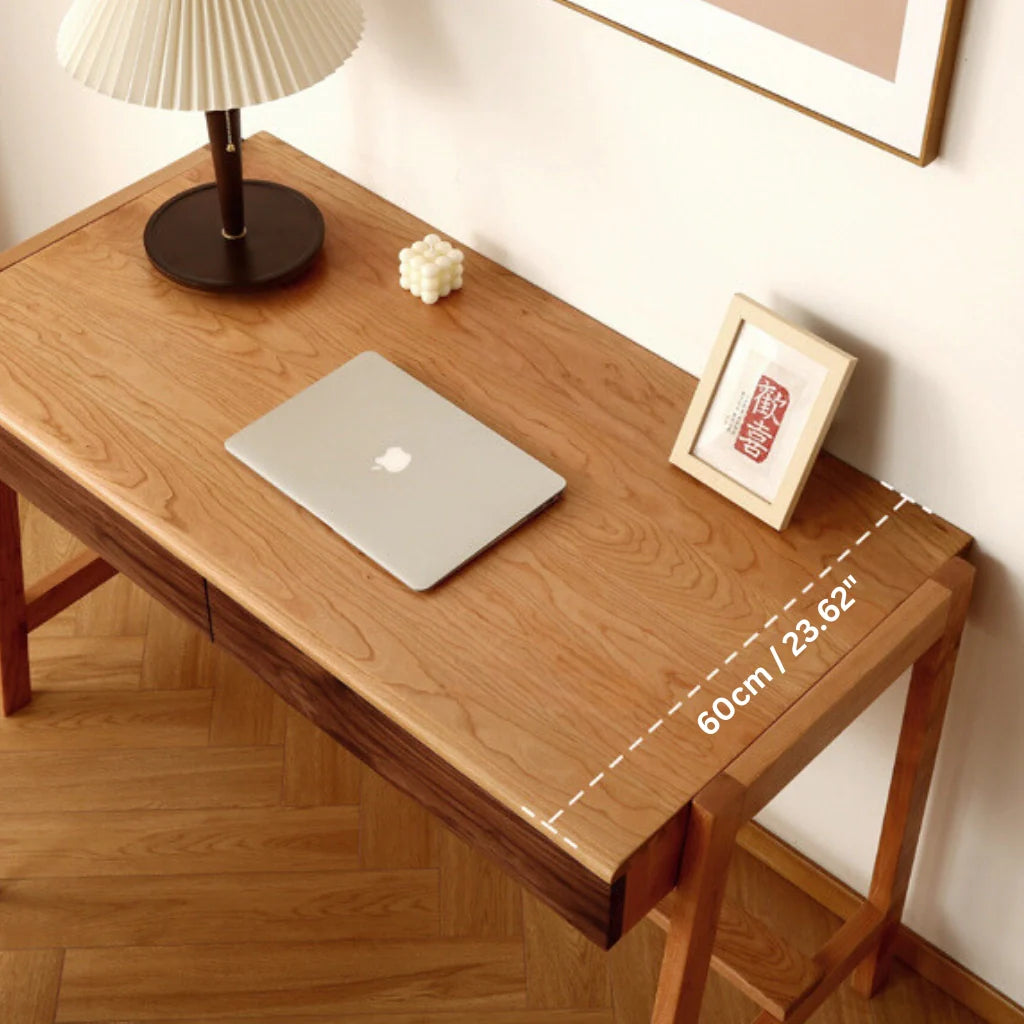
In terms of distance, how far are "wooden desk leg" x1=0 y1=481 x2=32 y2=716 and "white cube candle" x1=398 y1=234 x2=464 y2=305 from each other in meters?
0.64

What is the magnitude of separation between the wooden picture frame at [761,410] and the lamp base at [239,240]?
572 mm

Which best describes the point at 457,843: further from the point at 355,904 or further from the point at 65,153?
the point at 65,153

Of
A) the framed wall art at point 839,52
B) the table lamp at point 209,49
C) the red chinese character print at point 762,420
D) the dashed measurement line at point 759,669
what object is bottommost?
the dashed measurement line at point 759,669

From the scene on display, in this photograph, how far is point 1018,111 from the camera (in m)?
1.43

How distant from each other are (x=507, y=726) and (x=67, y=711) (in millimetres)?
1187

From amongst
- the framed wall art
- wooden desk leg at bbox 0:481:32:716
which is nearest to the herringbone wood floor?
wooden desk leg at bbox 0:481:32:716

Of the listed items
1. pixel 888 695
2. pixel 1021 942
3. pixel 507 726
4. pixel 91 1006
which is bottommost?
pixel 91 1006

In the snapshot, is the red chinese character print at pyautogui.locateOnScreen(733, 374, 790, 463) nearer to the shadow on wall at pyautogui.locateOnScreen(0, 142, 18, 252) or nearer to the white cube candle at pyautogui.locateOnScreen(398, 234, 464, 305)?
the white cube candle at pyautogui.locateOnScreen(398, 234, 464, 305)

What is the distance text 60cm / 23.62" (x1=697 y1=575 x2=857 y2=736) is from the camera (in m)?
1.55

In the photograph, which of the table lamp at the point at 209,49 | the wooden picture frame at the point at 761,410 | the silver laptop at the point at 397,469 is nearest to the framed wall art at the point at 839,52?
the wooden picture frame at the point at 761,410

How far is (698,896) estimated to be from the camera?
1553 mm

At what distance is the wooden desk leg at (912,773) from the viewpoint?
1.71 metres

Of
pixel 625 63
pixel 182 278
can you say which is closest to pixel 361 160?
pixel 182 278

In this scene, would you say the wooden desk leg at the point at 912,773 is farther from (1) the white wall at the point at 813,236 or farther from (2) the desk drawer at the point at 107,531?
(2) the desk drawer at the point at 107,531
